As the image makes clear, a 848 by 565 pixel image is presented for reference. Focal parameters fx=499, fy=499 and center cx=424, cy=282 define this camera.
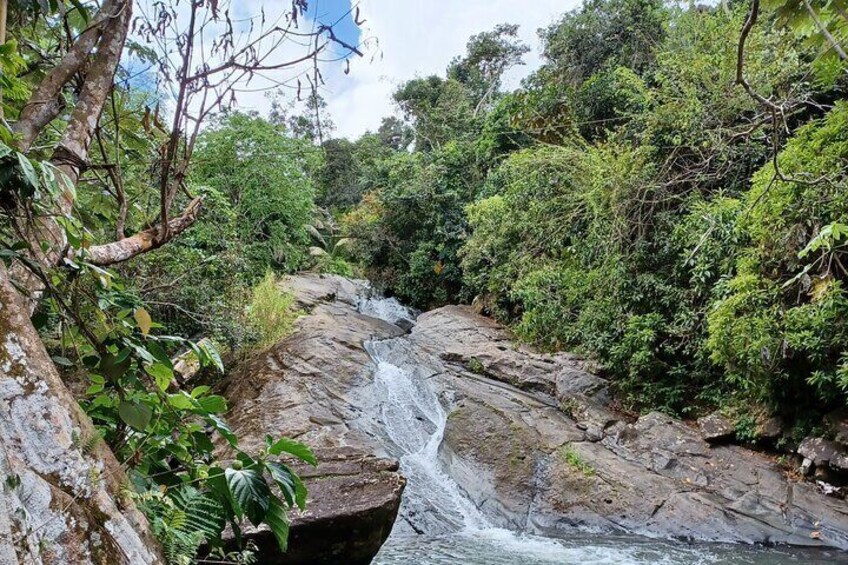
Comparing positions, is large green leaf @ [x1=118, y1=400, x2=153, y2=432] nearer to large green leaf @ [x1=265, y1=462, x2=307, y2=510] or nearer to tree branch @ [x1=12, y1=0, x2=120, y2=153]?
large green leaf @ [x1=265, y1=462, x2=307, y2=510]

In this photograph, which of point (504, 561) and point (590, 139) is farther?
point (590, 139)

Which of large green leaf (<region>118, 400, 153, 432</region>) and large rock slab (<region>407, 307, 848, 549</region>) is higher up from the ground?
large green leaf (<region>118, 400, 153, 432</region>)

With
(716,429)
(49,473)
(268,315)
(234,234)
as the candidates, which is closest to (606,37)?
(716,429)

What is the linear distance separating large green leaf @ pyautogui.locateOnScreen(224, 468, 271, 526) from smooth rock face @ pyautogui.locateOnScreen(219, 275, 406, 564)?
3.99 feet

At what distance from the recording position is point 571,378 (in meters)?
8.35

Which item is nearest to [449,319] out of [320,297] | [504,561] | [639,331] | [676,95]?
[320,297]

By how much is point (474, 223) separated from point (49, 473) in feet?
37.2

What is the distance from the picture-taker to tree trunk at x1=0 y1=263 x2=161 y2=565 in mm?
1233

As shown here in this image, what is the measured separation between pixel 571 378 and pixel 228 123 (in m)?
9.72

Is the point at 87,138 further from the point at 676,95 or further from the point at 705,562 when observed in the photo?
the point at 676,95

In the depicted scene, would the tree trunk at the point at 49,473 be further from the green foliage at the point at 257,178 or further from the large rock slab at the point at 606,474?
the green foliage at the point at 257,178

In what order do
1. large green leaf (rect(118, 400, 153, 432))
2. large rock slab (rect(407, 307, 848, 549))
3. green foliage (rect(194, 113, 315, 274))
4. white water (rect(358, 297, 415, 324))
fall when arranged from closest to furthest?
large green leaf (rect(118, 400, 153, 432)) → large rock slab (rect(407, 307, 848, 549)) → green foliage (rect(194, 113, 315, 274)) → white water (rect(358, 297, 415, 324))

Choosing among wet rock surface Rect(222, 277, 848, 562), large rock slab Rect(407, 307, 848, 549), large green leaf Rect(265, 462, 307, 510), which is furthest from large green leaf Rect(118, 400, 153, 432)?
large rock slab Rect(407, 307, 848, 549)

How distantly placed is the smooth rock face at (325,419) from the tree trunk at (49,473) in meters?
1.66
